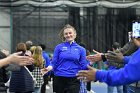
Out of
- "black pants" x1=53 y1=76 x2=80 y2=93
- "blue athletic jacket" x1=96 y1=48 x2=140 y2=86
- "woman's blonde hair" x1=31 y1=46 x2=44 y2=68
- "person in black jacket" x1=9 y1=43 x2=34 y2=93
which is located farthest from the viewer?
"woman's blonde hair" x1=31 y1=46 x2=44 y2=68

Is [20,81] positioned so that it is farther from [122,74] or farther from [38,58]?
[122,74]

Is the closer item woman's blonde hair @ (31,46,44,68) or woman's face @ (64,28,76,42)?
woman's face @ (64,28,76,42)

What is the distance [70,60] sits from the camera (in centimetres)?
1021

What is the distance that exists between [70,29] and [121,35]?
743 inches

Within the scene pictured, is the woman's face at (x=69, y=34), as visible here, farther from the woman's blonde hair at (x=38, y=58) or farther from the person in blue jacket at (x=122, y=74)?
the person in blue jacket at (x=122, y=74)

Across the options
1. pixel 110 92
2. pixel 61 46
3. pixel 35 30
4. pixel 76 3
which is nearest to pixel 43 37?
pixel 35 30

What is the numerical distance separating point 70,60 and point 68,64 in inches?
3.7

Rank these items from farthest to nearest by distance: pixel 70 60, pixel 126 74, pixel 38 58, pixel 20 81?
1. pixel 38 58
2. pixel 20 81
3. pixel 70 60
4. pixel 126 74

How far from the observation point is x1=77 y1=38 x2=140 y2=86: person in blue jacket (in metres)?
4.98

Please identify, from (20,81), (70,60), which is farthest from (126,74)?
(20,81)

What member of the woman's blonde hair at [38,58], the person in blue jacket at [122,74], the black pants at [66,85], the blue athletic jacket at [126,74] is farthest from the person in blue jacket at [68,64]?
the blue athletic jacket at [126,74]

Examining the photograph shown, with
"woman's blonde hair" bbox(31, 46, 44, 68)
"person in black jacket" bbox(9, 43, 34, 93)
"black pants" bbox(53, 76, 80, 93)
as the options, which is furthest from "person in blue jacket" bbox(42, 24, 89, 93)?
"woman's blonde hair" bbox(31, 46, 44, 68)

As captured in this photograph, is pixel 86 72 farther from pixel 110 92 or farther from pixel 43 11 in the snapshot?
pixel 43 11

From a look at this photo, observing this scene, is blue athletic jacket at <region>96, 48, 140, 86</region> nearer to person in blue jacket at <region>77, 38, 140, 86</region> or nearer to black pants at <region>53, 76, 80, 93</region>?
person in blue jacket at <region>77, 38, 140, 86</region>
